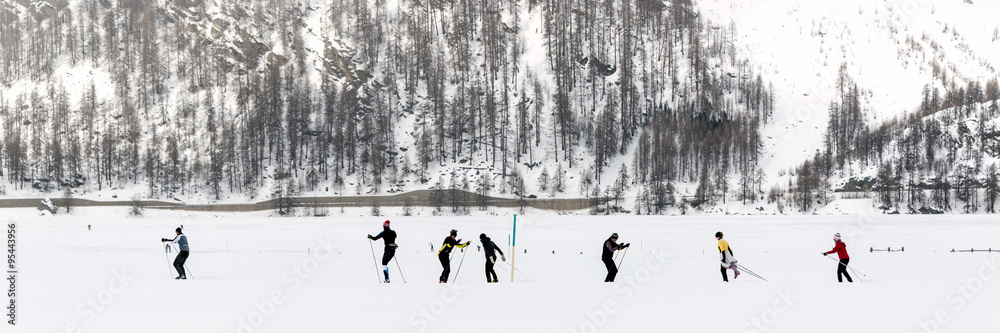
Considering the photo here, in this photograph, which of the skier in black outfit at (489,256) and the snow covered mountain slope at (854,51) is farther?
the snow covered mountain slope at (854,51)

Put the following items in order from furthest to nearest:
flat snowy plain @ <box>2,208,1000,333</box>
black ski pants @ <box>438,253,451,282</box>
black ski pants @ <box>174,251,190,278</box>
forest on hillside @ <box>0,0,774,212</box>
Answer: forest on hillside @ <box>0,0,774,212</box>, black ski pants @ <box>174,251,190,278</box>, black ski pants @ <box>438,253,451,282</box>, flat snowy plain @ <box>2,208,1000,333</box>

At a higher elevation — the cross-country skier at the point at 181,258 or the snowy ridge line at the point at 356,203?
the cross-country skier at the point at 181,258

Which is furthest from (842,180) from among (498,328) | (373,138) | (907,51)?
(498,328)

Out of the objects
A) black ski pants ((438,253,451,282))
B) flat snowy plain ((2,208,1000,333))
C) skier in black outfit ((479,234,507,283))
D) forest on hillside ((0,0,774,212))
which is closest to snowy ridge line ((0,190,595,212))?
forest on hillside ((0,0,774,212))

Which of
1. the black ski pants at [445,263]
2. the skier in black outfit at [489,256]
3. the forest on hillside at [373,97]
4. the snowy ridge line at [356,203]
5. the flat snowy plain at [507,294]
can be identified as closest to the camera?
the flat snowy plain at [507,294]

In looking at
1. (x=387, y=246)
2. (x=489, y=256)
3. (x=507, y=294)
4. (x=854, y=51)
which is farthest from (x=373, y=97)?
(x=507, y=294)

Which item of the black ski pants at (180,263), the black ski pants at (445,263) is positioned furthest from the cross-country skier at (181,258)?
the black ski pants at (445,263)

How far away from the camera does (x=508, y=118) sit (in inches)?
4870

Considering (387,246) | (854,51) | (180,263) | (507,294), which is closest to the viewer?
(507,294)

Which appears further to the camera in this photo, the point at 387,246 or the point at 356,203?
the point at 356,203

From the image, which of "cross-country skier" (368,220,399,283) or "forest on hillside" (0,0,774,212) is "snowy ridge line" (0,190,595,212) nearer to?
"forest on hillside" (0,0,774,212)

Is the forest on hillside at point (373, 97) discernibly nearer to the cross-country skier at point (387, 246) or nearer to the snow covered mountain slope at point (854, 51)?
the snow covered mountain slope at point (854, 51)

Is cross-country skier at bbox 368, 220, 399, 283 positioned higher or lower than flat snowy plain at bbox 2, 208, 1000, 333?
higher

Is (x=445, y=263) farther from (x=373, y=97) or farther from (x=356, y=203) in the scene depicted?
(x=373, y=97)
